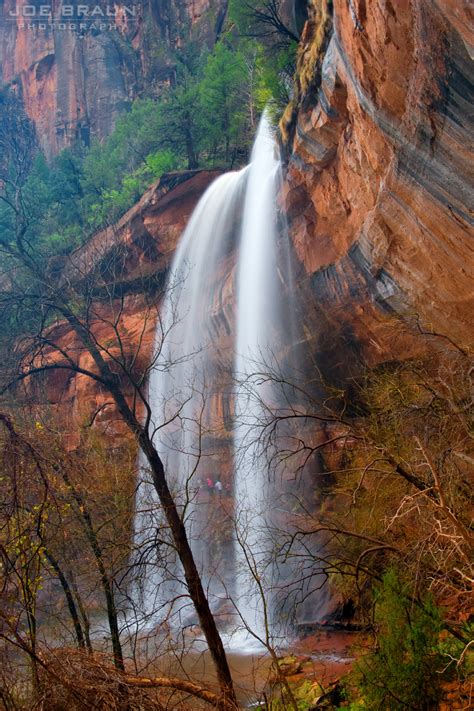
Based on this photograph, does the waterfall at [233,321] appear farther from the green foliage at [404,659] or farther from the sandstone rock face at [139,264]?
the green foliage at [404,659]

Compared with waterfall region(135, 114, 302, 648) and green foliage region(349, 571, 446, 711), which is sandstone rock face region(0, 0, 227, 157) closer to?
waterfall region(135, 114, 302, 648)

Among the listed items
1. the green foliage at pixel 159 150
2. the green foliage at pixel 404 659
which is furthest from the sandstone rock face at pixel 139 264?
the green foliage at pixel 404 659

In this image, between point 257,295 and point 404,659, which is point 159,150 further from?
point 404,659

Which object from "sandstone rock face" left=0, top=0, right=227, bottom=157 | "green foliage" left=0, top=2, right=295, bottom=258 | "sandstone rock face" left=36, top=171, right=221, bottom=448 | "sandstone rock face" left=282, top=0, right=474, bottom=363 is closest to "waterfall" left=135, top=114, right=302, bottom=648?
"sandstone rock face" left=36, top=171, right=221, bottom=448

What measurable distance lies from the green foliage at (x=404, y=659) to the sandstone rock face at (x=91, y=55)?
3638 centimetres

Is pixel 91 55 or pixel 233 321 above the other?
pixel 91 55

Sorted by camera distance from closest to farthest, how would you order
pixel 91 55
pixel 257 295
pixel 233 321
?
pixel 257 295, pixel 233 321, pixel 91 55

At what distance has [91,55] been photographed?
4184cm

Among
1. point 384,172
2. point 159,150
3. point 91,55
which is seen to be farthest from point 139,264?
point 91,55

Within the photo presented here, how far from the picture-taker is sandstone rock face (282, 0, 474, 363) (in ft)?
27.4

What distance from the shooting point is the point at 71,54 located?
139 feet

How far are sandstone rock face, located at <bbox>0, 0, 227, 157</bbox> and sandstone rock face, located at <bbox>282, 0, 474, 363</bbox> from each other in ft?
85.2

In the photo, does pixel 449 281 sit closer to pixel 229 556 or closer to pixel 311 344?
pixel 311 344

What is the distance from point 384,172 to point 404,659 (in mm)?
8133
